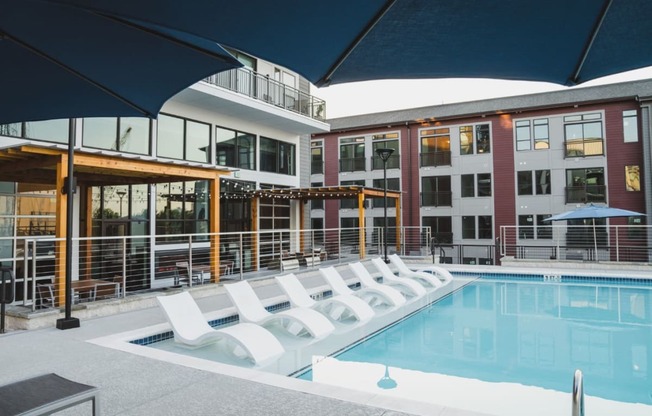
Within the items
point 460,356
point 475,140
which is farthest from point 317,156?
point 460,356

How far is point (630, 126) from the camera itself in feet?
75.5

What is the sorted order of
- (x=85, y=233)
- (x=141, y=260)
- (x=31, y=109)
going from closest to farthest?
(x=31, y=109) < (x=85, y=233) < (x=141, y=260)

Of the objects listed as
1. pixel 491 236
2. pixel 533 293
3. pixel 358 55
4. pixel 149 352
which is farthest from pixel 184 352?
pixel 491 236

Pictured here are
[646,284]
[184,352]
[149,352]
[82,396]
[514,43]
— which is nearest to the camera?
[514,43]

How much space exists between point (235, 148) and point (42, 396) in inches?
520

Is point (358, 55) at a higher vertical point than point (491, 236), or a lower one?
higher

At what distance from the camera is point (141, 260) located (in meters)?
12.2

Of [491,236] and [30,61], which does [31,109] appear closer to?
[30,61]

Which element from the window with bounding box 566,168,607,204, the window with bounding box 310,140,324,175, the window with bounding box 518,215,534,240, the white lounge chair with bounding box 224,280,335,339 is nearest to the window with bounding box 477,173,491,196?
the window with bounding box 518,215,534,240

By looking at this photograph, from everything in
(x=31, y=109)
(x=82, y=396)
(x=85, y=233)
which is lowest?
(x=82, y=396)

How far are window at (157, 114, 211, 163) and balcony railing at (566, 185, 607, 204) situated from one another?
18.9m

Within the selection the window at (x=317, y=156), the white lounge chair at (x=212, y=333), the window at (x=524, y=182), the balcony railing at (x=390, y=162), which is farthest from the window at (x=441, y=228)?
the white lounge chair at (x=212, y=333)

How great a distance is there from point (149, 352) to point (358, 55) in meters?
4.83

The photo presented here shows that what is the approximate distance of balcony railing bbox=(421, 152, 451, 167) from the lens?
27.3 m
